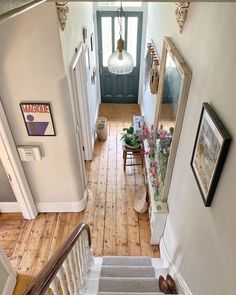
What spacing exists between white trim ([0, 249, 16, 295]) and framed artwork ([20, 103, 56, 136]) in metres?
1.21

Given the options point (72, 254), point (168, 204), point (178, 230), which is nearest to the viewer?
point (72, 254)

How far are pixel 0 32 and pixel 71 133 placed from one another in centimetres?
111

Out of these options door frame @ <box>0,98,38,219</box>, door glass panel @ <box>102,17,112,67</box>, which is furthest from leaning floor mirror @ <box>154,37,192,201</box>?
door glass panel @ <box>102,17,112,67</box>

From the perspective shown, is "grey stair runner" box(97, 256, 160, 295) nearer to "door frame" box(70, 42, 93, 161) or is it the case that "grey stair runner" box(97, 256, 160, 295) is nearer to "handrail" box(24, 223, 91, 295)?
"handrail" box(24, 223, 91, 295)

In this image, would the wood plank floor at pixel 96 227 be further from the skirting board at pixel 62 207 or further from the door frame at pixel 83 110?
the door frame at pixel 83 110

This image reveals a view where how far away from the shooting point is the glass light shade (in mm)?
3350

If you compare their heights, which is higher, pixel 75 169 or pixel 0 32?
pixel 0 32

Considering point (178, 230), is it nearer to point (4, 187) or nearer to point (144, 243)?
point (144, 243)

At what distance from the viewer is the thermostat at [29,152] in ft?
8.43

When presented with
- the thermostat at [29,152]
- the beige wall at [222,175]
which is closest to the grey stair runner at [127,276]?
the beige wall at [222,175]

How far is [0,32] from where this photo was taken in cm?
191

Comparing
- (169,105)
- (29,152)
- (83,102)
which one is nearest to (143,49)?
(83,102)

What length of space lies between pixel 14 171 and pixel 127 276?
1658mm

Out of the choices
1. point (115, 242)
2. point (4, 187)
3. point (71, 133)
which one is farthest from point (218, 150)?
point (4, 187)
